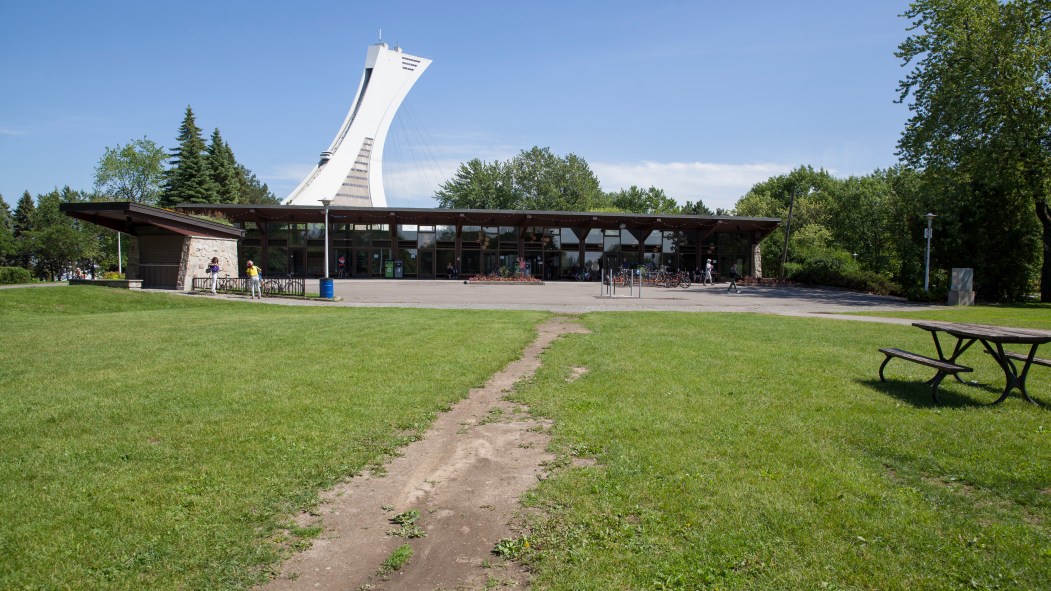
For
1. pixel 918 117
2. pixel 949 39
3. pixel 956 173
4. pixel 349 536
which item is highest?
pixel 949 39

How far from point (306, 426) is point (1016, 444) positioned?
6643 mm

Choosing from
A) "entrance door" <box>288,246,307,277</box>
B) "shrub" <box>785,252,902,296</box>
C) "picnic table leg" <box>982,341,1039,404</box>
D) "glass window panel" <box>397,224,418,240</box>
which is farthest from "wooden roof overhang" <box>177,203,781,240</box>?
"picnic table leg" <box>982,341,1039,404</box>

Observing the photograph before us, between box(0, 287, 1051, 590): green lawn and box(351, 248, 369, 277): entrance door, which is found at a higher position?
box(351, 248, 369, 277): entrance door

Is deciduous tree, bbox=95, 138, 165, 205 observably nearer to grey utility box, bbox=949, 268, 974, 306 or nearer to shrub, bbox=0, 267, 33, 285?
shrub, bbox=0, 267, 33, 285

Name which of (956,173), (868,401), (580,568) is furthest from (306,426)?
(956,173)

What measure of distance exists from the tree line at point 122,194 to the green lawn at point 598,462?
53.5 metres

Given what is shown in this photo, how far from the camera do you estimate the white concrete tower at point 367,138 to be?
237 feet

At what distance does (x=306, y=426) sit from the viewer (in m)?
5.86

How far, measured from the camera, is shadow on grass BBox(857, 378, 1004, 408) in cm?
699

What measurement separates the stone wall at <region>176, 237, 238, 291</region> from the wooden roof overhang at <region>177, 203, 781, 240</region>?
443 inches

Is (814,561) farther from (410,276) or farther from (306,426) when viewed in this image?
(410,276)

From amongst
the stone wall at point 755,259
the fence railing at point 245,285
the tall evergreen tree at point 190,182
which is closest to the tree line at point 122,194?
the tall evergreen tree at point 190,182

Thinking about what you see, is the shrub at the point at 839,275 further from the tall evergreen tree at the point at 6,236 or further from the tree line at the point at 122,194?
A: the tall evergreen tree at the point at 6,236

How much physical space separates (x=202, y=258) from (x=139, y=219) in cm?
312
